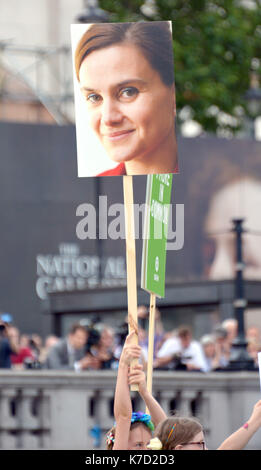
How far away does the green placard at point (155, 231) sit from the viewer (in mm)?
7203

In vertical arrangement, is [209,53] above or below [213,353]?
above

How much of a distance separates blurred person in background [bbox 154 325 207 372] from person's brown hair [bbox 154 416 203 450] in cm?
890

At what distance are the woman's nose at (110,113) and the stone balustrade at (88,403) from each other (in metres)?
6.53

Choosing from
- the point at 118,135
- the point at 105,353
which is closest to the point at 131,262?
the point at 118,135

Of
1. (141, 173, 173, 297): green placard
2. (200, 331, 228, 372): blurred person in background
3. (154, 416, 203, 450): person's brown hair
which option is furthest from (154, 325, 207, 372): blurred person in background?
(154, 416, 203, 450): person's brown hair

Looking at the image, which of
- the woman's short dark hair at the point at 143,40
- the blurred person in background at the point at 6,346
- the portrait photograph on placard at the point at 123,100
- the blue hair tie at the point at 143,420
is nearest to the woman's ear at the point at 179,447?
the blue hair tie at the point at 143,420

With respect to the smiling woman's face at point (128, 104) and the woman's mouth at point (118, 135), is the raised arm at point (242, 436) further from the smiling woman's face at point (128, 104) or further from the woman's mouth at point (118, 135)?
the woman's mouth at point (118, 135)

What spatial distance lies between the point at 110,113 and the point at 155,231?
74cm

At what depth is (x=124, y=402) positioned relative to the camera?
581 centimetres

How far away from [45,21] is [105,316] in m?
14.1

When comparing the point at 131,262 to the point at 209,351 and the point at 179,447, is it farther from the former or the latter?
the point at 209,351
